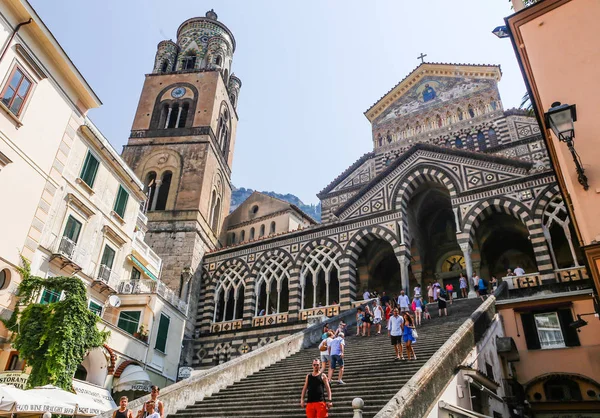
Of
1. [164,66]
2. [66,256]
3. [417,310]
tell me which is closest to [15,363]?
[66,256]

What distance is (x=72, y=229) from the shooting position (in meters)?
16.0

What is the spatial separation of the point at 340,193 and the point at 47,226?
65.4 ft

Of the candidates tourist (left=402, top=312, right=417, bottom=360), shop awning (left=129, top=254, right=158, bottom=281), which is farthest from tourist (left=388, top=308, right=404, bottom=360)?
shop awning (left=129, top=254, right=158, bottom=281)

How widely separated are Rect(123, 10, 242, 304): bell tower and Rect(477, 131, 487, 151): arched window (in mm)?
17564

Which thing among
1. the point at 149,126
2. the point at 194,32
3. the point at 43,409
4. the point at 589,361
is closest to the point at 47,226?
the point at 43,409

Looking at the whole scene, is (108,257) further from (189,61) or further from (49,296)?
(189,61)

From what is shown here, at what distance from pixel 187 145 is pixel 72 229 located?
637 inches

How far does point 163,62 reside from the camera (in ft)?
124

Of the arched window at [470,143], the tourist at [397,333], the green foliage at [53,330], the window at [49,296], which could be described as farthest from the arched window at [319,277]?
the tourist at [397,333]

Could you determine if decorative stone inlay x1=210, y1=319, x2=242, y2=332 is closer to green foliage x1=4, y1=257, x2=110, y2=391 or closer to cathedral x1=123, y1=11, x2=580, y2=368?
cathedral x1=123, y1=11, x2=580, y2=368

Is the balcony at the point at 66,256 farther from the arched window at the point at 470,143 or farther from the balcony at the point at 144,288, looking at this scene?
the arched window at the point at 470,143

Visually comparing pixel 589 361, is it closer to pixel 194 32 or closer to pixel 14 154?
pixel 14 154

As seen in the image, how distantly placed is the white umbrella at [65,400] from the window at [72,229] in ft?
19.8

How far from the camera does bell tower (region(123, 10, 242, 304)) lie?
89.6ft
